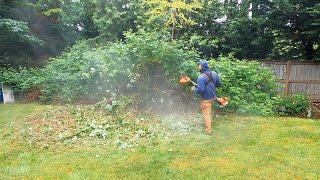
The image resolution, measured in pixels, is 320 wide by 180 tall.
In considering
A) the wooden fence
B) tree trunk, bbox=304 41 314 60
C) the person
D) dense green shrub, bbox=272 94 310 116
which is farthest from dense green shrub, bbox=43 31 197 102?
tree trunk, bbox=304 41 314 60

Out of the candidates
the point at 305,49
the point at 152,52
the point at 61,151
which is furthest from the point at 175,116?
the point at 305,49

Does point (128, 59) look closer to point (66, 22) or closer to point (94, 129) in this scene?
point (94, 129)

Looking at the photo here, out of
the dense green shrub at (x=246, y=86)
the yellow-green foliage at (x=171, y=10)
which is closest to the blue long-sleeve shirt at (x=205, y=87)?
the dense green shrub at (x=246, y=86)

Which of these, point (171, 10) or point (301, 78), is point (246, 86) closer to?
point (301, 78)

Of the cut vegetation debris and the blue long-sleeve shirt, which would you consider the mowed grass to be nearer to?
the cut vegetation debris

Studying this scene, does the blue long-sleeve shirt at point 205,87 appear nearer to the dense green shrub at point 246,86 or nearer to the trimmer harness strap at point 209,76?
the trimmer harness strap at point 209,76

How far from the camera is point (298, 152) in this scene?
7.03 meters

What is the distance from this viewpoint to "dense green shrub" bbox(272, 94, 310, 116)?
40.1 ft

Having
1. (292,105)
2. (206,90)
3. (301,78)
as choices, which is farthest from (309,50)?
(206,90)

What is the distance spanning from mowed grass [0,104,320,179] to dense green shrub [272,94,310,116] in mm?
3691

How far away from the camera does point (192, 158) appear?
6.76 metres

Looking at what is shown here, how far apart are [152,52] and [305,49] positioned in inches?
373

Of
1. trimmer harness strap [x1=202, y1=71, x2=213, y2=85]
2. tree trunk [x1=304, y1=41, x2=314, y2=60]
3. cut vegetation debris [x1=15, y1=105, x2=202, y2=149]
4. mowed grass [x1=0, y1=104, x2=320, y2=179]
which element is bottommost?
mowed grass [x1=0, y1=104, x2=320, y2=179]

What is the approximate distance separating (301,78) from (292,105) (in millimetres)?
3118
